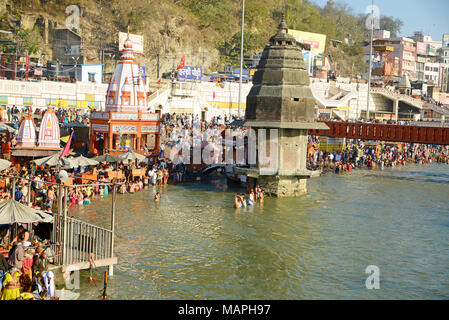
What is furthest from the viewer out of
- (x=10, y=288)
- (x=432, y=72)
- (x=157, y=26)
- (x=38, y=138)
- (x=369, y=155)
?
(x=432, y=72)

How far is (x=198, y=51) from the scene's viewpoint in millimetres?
84188

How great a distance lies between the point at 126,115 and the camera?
35031mm

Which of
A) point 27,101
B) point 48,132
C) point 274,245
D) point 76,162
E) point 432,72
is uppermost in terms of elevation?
point 432,72

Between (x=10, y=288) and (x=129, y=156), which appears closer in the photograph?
(x=10, y=288)

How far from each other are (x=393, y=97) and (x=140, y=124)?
5929 cm

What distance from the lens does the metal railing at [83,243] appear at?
15.1 metres

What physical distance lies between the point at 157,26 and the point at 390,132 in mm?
46563

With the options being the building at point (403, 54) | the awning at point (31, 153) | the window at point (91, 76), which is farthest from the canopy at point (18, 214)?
the building at point (403, 54)

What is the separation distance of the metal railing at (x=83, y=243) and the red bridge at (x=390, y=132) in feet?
105

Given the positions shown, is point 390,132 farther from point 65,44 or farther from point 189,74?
point 65,44

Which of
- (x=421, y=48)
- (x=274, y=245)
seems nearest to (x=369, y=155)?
(x=274, y=245)

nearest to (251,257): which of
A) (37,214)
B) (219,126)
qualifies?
(37,214)

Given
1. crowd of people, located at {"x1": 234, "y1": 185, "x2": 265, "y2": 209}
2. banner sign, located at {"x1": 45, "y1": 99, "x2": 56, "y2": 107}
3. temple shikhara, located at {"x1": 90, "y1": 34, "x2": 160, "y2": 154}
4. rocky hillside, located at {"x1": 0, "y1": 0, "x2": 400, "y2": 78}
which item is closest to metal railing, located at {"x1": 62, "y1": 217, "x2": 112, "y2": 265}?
crowd of people, located at {"x1": 234, "y1": 185, "x2": 265, "y2": 209}
